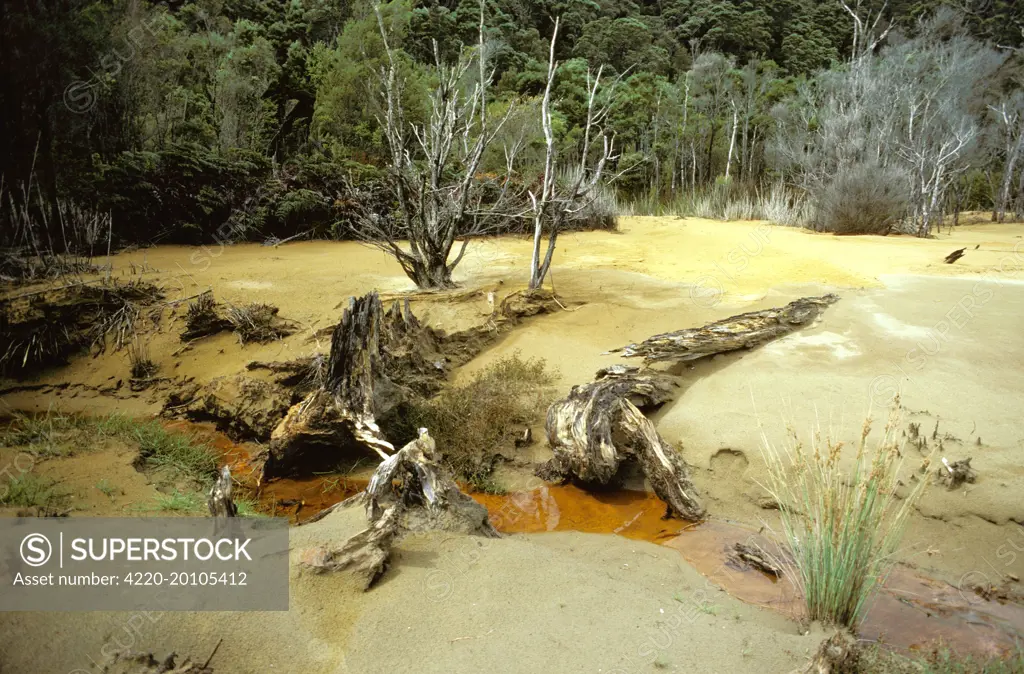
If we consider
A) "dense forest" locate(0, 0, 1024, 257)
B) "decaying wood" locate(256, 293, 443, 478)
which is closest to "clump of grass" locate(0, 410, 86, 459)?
"decaying wood" locate(256, 293, 443, 478)

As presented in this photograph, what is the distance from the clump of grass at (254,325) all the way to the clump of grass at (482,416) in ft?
5.64

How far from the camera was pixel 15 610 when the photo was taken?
209 cm

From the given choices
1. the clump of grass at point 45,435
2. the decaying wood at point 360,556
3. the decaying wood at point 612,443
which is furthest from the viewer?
the clump of grass at point 45,435

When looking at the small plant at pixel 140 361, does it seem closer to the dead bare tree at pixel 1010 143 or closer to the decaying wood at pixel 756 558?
the decaying wood at pixel 756 558

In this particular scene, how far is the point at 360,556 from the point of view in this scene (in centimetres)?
239

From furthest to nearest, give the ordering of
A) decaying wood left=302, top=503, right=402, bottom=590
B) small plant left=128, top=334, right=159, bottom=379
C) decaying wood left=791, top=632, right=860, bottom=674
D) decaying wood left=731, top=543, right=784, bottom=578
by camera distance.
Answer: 1. small plant left=128, top=334, right=159, bottom=379
2. decaying wood left=731, top=543, right=784, bottom=578
3. decaying wood left=302, top=503, right=402, bottom=590
4. decaying wood left=791, top=632, right=860, bottom=674

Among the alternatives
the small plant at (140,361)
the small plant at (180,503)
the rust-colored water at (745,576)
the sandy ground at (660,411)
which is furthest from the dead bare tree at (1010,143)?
the small plant at (180,503)

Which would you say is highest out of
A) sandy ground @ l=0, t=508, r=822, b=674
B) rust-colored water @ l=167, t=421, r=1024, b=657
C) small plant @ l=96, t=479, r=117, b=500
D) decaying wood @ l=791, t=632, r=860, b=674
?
decaying wood @ l=791, t=632, r=860, b=674

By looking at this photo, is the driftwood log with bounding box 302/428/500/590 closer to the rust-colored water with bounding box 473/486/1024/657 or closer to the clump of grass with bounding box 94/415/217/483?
the rust-colored water with bounding box 473/486/1024/657

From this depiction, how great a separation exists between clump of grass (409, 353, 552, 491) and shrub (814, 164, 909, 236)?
759cm

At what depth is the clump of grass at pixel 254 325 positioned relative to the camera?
215 inches

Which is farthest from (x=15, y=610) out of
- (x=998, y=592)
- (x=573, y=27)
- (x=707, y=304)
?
(x=573, y=27)

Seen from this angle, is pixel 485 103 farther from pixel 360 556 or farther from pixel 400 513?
pixel 360 556

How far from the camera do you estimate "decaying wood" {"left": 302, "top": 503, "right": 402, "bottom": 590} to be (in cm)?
235
